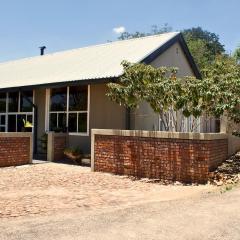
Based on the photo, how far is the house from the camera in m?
16.4

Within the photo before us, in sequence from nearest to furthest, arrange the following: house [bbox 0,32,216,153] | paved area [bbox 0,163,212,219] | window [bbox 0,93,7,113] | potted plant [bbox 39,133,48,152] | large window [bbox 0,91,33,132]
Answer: paved area [bbox 0,163,212,219]
house [bbox 0,32,216,153]
potted plant [bbox 39,133,48,152]
large window [bbox 0,91,33,132]
window [bbox 0,93,7,113]

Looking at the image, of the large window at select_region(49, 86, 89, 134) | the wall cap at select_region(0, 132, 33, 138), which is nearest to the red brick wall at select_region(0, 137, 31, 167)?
the wall cap at select_region(0, 132, 33, 138)

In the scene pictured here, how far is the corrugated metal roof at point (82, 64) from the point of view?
55.5ft

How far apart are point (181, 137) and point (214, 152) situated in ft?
3.52

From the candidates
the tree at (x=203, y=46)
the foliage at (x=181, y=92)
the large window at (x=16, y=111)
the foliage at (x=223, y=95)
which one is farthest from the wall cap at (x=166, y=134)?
the tree at (x=203, y=46)

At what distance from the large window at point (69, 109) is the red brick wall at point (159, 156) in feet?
11.8

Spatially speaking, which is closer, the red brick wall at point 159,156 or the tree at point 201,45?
the red brick wall at point 159,156

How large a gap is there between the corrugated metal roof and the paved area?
4.56 m

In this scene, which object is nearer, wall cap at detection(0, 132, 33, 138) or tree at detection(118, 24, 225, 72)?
wall cap at detection(0, 132, 33, 138)

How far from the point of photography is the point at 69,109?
1772 cm

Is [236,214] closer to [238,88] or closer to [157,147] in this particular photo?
[157,147]

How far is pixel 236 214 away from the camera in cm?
720

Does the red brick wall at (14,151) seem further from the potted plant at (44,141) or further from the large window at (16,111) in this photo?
the large window at (16,111)

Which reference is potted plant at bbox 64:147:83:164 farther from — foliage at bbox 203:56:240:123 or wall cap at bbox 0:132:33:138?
foliage at bbox 203:56:240:123
